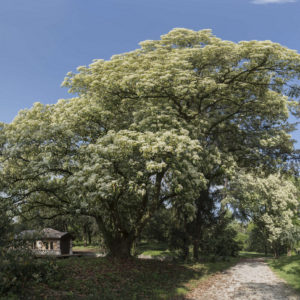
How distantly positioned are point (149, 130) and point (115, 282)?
22.8ft

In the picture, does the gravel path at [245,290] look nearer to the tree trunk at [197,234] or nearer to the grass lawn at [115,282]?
the grass lawn at [115,282]

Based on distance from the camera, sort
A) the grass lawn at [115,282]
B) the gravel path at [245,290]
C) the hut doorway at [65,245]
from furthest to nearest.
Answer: the hut doorway at [65,245] → the gravel path at [245,290] → the grass lawn at [115,282]

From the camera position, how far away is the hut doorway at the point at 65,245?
32062mm

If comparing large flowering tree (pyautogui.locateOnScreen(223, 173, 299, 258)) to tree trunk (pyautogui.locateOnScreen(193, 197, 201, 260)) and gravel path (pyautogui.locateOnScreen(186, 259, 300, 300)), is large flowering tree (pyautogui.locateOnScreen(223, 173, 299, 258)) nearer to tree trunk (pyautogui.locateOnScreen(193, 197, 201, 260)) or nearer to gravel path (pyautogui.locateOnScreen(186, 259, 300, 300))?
tree trunk (pyautogui.locateOnScreen(193, 197, 201, 260))

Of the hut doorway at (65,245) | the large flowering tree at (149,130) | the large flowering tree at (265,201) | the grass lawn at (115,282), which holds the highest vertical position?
the large flowering tree at (149,130)

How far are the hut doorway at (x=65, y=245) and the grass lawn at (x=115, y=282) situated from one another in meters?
18.8

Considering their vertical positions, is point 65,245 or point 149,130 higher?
point 149,130

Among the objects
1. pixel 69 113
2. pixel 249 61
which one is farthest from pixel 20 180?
pixel 249 61

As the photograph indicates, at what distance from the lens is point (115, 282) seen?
1190 centimetres

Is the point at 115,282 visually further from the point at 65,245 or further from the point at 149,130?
the point at 65,245

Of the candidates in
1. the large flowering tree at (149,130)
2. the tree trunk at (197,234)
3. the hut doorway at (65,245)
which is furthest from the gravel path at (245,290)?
the hut doorway at (65,245)

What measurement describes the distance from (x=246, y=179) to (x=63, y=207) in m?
19.1

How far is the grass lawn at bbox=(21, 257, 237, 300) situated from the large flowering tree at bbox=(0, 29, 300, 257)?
2696 mm

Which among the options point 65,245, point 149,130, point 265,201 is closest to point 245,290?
point 149,130
